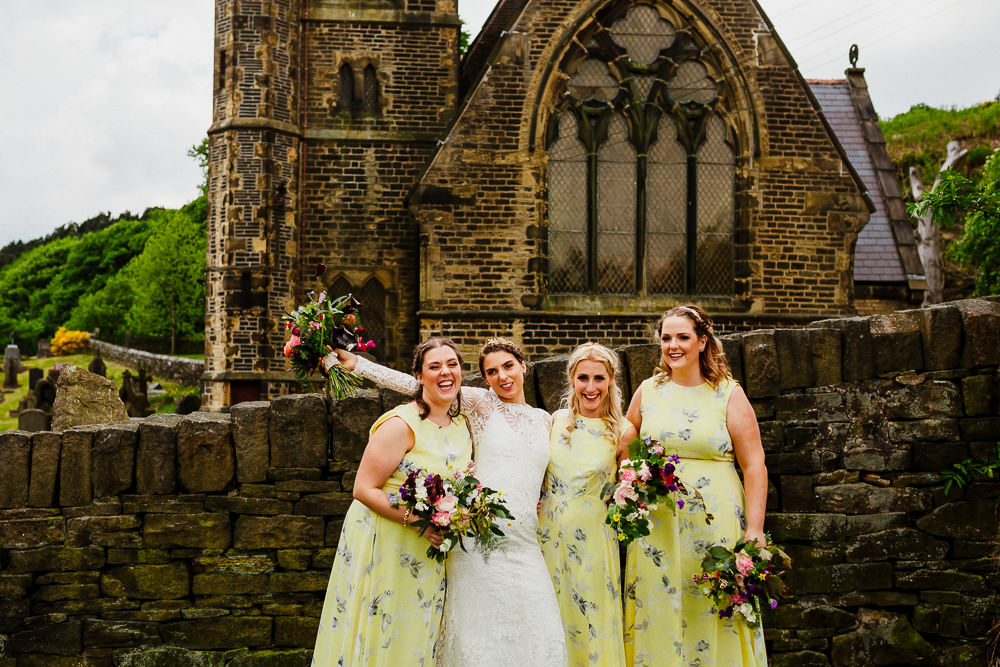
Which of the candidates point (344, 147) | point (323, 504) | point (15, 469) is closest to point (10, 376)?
point (344, 147)

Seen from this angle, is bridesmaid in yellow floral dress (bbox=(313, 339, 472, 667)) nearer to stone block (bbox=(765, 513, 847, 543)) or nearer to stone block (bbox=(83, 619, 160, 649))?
stone block (bbox=(83, 619, 160, 649))

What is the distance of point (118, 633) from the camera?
5348 millimetres

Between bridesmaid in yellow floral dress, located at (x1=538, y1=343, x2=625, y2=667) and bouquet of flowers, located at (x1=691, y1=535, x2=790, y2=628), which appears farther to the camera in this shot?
bridesmaid in yellow floral dress, located at (x1=538, y1=343, x2=625, y2=667)

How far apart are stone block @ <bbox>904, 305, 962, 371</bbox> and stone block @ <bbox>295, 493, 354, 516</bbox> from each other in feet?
12.3

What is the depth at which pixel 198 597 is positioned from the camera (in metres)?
5.44

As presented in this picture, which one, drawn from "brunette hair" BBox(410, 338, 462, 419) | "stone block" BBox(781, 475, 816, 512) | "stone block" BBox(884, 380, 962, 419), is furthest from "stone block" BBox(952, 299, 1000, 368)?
"brunette hair" BBox(410, 338, 462, 419)

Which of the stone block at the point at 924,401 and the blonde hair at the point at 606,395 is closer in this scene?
the blonde hair at the point at 606,395

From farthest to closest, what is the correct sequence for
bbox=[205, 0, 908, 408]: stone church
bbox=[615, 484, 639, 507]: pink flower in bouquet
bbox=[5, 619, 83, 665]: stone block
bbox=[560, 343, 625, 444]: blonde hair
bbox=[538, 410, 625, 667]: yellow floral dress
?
bbox=[205, 0, 908, 408]: stone church
bbox=[5, 619, 83, 665]: stone block
bbox=[560, 343, 625, 444]: blonde hair
bbox=[538, 410, 625, 667]: yellow floral dress
bbox=[615, 484, 639, 507]: pink flower in bouquet

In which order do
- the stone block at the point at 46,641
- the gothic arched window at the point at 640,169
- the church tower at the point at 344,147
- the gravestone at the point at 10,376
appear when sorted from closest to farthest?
the stone block at the point at 46,641
the gothic arched window at the point at 640,169
the church tower at the point at 344,147
the gravestone at the point at 10,376

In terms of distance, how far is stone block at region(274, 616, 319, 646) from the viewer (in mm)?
5449

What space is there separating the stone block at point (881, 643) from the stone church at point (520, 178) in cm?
766

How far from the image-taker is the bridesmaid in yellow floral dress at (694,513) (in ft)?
13.8

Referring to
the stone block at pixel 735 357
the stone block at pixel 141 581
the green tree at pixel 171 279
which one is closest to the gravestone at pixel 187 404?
the stone block at pixel 141 581

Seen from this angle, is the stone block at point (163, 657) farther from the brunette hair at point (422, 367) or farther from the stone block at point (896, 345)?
the stone block at point (896, 345)
